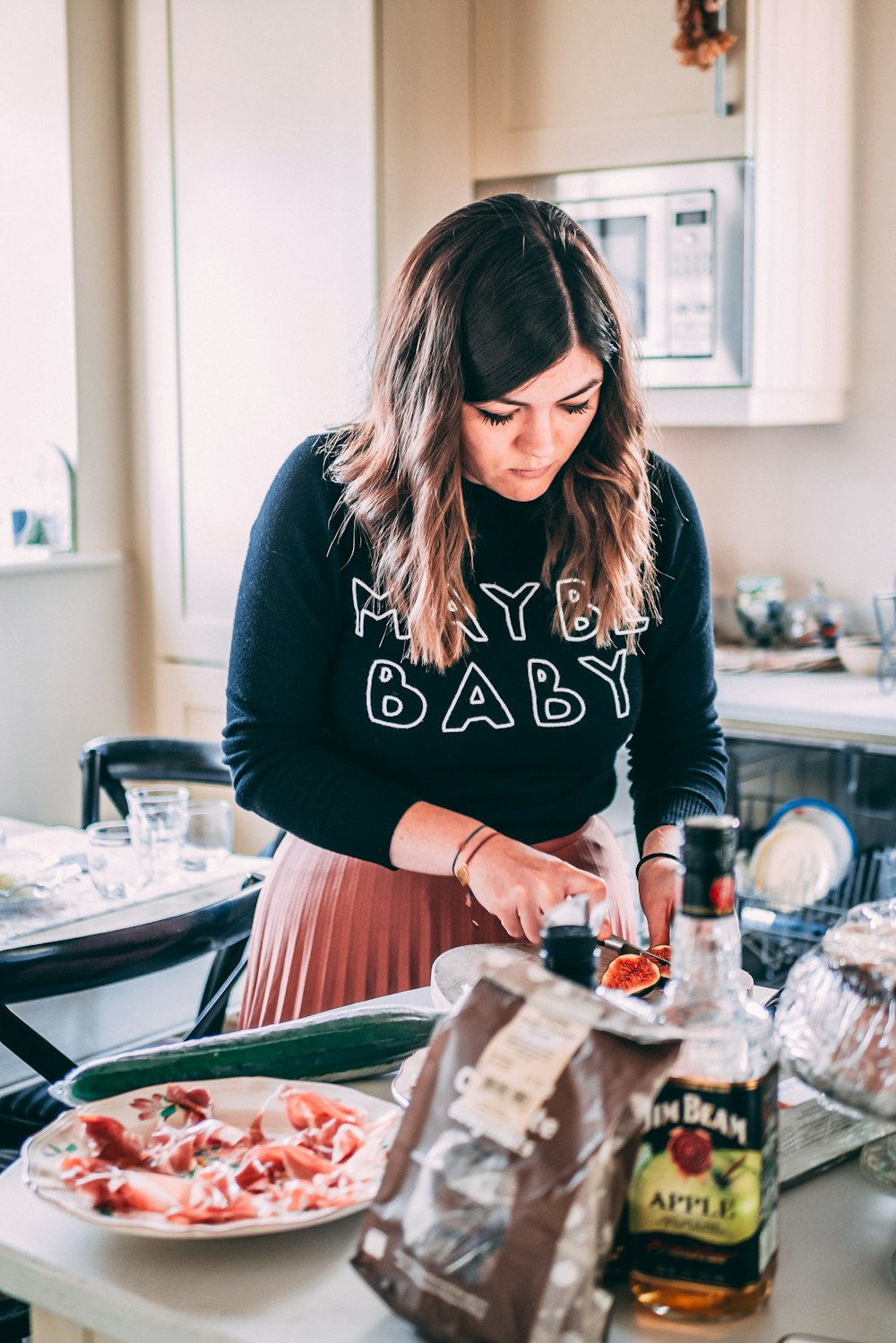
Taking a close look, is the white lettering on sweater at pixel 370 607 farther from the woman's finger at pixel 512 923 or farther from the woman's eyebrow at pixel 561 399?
the woman's finger at pixel 512 923

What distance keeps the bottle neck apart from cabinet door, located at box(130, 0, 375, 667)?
90.3 inches

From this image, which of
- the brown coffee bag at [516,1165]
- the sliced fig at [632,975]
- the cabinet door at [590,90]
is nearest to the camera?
the brown coffee bag at [516,1165]

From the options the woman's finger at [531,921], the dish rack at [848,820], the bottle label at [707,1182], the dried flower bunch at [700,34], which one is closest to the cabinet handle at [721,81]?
the dried flower bunch at [700,34]

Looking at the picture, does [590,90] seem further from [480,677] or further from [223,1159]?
[223,1159]

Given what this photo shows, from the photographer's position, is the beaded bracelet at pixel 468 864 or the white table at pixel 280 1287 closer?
the white table at pixel 280 1287

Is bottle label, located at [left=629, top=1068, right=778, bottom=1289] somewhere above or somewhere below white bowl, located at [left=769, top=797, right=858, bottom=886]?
above

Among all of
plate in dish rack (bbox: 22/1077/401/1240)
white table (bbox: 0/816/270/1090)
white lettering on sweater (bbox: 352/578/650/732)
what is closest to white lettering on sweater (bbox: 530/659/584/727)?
white lettering on sweater (bbox: 352/578/650/732)

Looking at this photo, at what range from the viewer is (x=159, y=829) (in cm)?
218

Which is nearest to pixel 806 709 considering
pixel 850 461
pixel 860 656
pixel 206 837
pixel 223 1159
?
pixel 860 656

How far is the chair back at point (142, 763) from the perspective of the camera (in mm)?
2748

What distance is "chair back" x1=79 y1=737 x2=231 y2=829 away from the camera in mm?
2748

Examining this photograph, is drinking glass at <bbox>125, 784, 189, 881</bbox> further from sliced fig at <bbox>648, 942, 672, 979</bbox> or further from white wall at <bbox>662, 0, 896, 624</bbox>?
white wall at <bbox>662, 0, 896, 624</bbox>

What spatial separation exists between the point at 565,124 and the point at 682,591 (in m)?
1.74

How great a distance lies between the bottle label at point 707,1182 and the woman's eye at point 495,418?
2.64 ft
